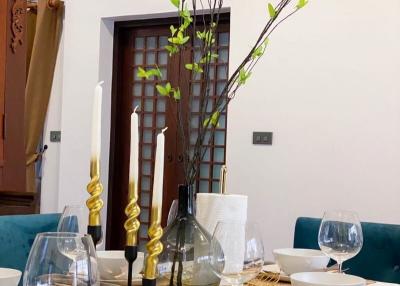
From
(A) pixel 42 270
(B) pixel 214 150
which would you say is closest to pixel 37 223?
(A) pixel 42 270

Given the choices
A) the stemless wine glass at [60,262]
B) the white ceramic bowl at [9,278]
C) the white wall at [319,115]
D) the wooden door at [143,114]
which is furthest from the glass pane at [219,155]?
the stemless wine glass at [60,262]

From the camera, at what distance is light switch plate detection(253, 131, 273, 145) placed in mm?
4070

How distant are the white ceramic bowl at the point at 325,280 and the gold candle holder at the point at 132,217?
45 cm

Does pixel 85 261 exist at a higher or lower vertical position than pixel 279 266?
higher

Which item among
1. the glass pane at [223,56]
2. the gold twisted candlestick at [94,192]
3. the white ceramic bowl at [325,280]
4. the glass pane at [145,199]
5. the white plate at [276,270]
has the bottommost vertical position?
the glass pane at [145,199]

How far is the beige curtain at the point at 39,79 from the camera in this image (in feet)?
16.3

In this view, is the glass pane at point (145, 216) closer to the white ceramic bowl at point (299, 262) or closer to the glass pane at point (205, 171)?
the glass pane at point (205, 171)

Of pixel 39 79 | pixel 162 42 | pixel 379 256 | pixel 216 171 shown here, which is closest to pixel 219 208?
pixel 379 256

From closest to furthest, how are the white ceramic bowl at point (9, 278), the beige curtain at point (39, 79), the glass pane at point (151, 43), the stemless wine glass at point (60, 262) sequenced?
the stemless wine glass at point (60, 262)
the white ceramic bowl at point (9, 278)
the glass pane at point (151, 43)
the beige curtain at point (39, 79)

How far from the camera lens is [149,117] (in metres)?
4.86

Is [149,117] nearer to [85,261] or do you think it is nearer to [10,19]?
[10,19]

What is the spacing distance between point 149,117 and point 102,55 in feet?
1.99

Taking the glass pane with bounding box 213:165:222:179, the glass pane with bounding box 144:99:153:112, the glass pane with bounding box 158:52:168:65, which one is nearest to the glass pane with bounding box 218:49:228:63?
the glass pane with bounding box 158:52:168:65

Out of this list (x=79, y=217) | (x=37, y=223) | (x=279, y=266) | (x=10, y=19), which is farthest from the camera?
(x=10, y=19)
